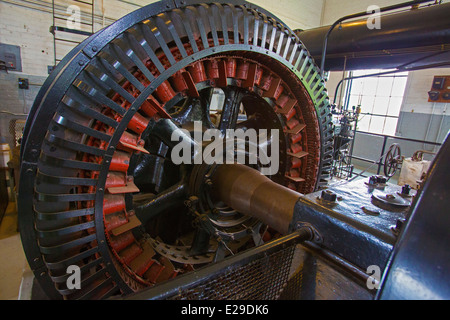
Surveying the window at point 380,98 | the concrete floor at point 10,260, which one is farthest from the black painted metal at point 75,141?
the window at point 380,98

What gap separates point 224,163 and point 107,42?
1.12m

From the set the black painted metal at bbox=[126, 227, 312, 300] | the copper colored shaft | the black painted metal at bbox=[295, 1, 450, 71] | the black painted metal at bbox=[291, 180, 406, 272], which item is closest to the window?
the black painted metal at bbox=[295, 1, 450, 71]

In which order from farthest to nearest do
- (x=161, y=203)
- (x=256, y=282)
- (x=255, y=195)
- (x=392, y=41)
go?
1. (x=392, y=41)
2. (x=161, y=203)
3. (x=255, y=195)
4. (x=256, y=282)

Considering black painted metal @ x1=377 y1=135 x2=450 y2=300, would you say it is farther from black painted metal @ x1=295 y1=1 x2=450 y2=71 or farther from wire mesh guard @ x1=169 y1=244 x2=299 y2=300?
black painted metal @ x1=295 y1=1 x2=450 y2=71

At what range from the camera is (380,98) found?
995 cm

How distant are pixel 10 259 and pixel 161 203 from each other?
213 centimetres

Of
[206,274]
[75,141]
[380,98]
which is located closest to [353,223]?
[206,274]

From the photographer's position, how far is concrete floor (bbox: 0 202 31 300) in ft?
7.66

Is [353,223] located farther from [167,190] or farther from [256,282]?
[167,190]

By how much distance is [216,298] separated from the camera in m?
0.85

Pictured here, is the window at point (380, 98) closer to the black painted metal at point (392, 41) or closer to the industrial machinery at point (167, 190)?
the black painted metal at point (392, 41)

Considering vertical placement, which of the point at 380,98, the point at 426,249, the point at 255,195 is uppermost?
the point at 380,98

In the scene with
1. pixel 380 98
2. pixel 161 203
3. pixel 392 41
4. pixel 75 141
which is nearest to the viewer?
pixel 75 141

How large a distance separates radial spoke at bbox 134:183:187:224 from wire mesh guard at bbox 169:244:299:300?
0.90m
